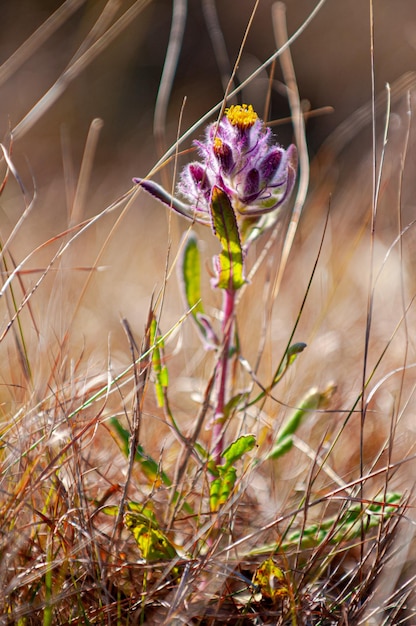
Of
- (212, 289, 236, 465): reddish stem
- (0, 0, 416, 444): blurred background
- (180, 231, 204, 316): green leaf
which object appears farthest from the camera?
(0, 0, 416, 444): blurred background

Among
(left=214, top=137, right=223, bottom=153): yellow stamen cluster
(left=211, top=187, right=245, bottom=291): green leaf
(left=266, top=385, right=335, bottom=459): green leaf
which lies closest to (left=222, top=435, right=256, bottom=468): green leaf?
(left=266, top=385, right=335, bottom=459): green leaf

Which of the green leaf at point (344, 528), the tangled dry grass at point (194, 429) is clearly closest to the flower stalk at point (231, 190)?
the tangled dry grass at point (194, 429)

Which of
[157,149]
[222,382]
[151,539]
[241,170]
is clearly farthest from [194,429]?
[157,149]

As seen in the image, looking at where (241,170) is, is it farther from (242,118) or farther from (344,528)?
(344,528)

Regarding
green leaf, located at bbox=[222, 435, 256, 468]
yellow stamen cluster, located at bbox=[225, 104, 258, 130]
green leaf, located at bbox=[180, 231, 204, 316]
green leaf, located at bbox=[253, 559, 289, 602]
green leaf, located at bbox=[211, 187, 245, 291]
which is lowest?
green leaf, located at bbox=[253, 559, 289, 602]

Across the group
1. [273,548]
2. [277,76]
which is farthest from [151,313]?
[277,76]

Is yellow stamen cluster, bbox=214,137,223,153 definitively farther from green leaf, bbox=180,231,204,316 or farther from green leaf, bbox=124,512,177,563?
green leaf, bbox=124,512,177,563

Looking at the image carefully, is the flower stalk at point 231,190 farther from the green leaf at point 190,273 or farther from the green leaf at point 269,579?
the green leaf at point 269,579
